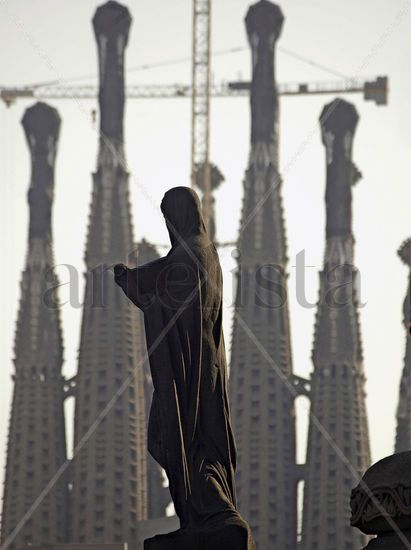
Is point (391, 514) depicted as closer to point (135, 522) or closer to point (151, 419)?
point (151, 419)

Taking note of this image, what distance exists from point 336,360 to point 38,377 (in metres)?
20.4

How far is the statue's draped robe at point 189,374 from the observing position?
16172 mm

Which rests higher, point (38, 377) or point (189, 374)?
point (38, 377)

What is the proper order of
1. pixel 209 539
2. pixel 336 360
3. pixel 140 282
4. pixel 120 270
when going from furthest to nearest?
pixel 336 360
pixel 140 282
pixel 120 270
pixel 209 539

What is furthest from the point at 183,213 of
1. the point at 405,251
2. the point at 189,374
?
the point at 405,251

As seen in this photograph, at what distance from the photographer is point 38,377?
128 meters

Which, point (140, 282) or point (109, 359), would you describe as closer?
point (140, 282)

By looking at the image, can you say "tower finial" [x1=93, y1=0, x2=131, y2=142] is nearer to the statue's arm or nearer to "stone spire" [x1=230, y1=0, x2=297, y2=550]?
"stone spire" [x1=230, y1=0, x2=297, y2=550]

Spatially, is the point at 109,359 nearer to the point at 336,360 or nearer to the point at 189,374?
the point at 336,360

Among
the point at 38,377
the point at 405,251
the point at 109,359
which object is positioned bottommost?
the point at 38,377

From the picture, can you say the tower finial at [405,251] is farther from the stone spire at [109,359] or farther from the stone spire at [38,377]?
the stone spire at [38,377]

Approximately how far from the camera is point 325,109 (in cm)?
12556

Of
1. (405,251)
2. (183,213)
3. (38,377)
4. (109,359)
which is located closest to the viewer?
(183,213)

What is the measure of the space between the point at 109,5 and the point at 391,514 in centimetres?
11716
